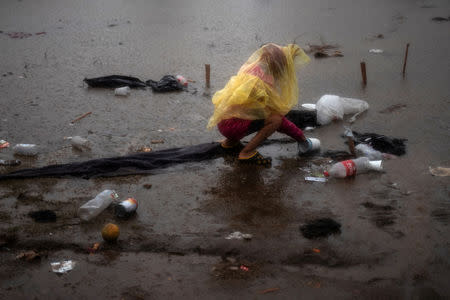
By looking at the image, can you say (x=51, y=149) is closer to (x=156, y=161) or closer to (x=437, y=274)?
(x=156, y=161)

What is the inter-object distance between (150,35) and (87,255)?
5943 mm

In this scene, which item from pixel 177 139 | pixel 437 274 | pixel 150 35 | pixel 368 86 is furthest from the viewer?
pixel 150 35

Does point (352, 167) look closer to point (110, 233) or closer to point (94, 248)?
point (110, 233)

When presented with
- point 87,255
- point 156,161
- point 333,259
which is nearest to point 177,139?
point 156,161

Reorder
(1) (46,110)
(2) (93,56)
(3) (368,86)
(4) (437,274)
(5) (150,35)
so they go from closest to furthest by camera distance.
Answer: (4) (437,274) < (1) (46,110) < (3) (368,86) < (2) (93,56) < (5) (150,35)

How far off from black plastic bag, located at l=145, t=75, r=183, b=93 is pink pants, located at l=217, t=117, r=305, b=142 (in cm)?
180

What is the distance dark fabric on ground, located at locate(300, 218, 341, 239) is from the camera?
310 centimetres

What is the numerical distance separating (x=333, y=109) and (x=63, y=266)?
3163 mm

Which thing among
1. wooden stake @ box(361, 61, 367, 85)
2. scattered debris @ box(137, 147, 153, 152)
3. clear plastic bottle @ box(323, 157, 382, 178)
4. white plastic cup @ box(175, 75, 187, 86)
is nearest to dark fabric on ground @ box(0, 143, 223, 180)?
scattered debris @ box(137, 147, 153, 152)

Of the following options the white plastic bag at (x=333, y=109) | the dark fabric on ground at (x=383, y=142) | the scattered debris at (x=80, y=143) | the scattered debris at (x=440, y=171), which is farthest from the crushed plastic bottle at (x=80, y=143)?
the scattered debris at (x=440, y=171)

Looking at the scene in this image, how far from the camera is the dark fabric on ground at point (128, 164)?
382 centimetres

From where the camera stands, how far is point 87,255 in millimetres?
2887

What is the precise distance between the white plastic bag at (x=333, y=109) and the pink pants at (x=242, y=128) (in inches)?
30.0

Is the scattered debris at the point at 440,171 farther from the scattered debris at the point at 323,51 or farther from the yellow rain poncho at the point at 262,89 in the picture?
the scattered debris at the point at 323,51
